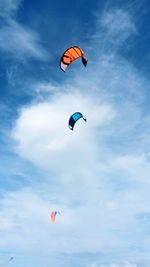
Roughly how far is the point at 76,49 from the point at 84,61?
9.22 ft

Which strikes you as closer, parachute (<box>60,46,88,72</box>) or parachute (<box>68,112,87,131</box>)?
parachute (<box>60,46,88,72</box>)

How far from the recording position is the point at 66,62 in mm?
37656

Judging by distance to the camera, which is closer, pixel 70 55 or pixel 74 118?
pixel 70 55

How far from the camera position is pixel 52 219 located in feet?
200

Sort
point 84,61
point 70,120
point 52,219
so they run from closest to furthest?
point 84,61 < point 70,120 < point 52,219

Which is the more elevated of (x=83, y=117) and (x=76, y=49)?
(x=76, y=49)

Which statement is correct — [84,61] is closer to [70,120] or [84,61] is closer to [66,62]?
[66,62]

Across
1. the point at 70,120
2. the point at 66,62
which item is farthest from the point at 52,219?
the point at 66,62

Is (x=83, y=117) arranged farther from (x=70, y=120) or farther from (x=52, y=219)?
(x=52, y=219)

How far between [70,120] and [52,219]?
24.2 metres

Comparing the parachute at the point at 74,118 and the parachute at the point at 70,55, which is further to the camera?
the parachute at the point at 74,118

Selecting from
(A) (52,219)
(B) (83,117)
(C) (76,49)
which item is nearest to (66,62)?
(C) (76,49)

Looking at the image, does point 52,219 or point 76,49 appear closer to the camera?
point 76,49

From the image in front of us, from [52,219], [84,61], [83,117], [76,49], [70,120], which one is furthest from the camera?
[52,219]
